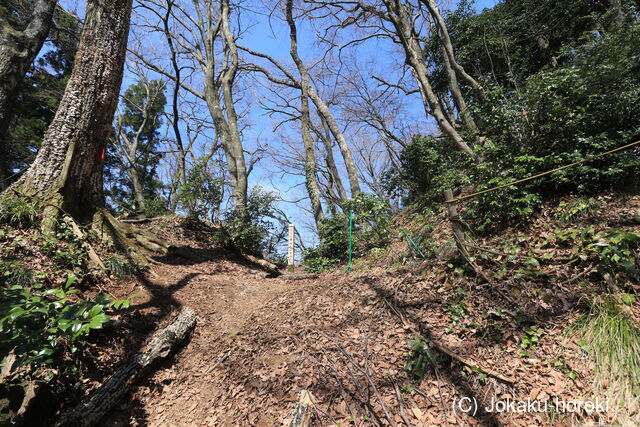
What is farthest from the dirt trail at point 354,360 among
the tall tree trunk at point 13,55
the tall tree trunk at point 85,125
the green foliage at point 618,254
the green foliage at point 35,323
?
the tall tree trunk at point 13,55

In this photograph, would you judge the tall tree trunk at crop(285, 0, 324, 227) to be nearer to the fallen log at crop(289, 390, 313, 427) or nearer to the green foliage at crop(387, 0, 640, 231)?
the green foliage at crop(387, 0, 640, 231)

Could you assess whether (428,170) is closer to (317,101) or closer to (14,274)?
(317,101)

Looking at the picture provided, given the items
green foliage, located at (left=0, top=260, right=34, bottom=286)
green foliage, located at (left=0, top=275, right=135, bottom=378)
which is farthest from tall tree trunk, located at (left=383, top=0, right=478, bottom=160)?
green foliage, located at (left=0, top=260, right=34, bottom=286)

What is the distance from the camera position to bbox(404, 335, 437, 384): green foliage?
2.43 m

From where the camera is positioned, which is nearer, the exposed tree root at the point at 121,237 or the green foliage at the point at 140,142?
the exposed tree root at the point at 121,237

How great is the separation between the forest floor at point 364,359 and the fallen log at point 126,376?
0.14 m

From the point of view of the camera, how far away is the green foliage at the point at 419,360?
2425 millimetres

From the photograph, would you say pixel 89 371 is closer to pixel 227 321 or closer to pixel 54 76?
pixel 227 321

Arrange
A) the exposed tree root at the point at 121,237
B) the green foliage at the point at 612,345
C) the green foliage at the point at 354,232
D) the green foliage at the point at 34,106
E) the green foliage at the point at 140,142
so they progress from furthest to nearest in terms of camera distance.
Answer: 1. the green foliage at the point at 140,142
2. the green foliage at the point at 34,106
3. the green foliage at the point at 354,232
4. the exposed tree root at the point at 121,237
5. the green foliage at the point at 612,345

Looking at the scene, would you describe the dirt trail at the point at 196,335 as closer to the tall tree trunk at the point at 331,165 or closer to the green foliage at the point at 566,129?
the green foliage at the point at 566,129

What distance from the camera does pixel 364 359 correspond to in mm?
2664

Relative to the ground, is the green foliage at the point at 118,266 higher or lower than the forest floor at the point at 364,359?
higher

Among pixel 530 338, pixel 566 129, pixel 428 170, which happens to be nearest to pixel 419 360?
pixel 530 338

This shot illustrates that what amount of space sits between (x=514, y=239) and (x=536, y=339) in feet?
5.56
